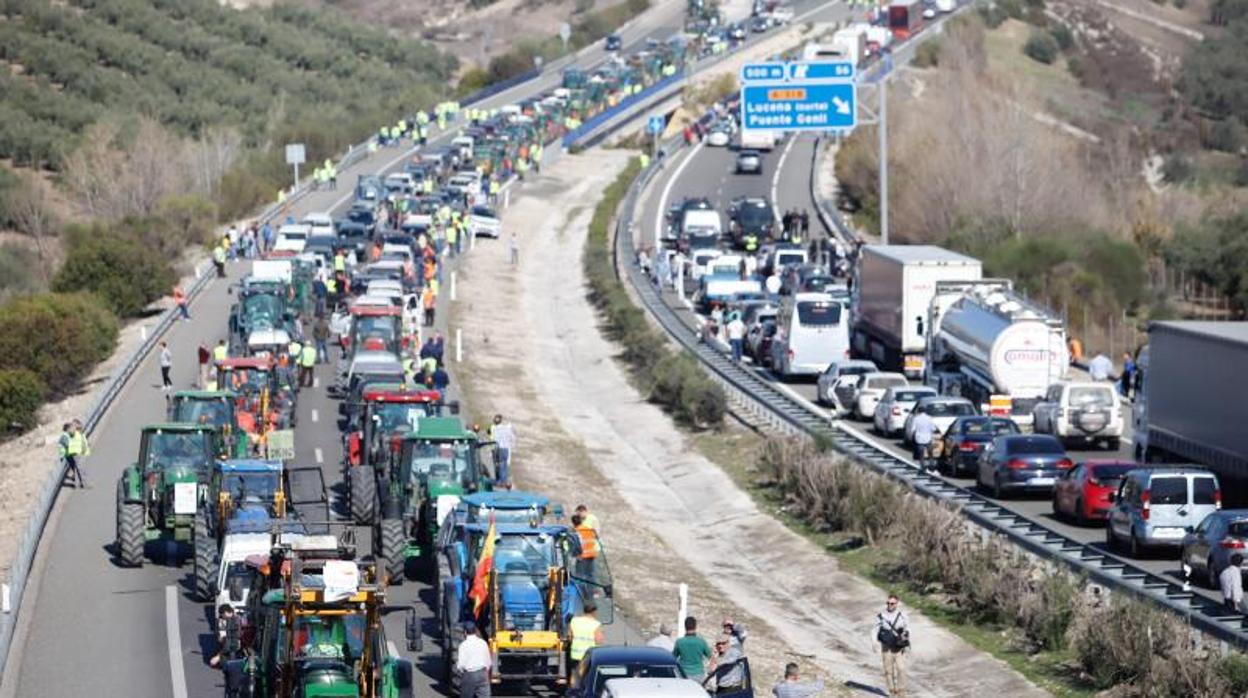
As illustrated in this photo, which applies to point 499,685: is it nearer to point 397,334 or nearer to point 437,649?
point 437,649

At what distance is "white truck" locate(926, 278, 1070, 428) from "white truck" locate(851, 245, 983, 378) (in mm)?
2726

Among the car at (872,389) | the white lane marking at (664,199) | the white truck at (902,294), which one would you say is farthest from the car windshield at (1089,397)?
the white lane marking at (664,199)

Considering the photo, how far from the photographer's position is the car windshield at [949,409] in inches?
1923

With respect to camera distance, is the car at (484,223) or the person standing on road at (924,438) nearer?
the person standing on road at (924,438)

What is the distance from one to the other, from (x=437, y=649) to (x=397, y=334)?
2405 centimetres

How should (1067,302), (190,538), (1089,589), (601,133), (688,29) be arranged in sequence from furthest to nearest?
(688,29), (601,133), (1067,302), (190,538), (1089,589)

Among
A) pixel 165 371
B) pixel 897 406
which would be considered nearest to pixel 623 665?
pixel 897 406

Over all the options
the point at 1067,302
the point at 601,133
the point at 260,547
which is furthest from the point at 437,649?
the point at 601,133

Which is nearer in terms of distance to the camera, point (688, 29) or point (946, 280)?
point (946, 280)

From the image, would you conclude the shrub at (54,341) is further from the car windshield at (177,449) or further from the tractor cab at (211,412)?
the car windshield at (177,449)

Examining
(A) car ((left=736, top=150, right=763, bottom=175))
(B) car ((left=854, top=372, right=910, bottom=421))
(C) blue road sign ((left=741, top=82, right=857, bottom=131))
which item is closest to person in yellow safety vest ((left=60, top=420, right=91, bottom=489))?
(B) car ((left=854, top=372, right=910, bottom=421))

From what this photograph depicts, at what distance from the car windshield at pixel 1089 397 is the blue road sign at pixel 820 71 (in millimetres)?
24154

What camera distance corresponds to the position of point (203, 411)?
42.3 meters

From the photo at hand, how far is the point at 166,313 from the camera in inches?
2731
